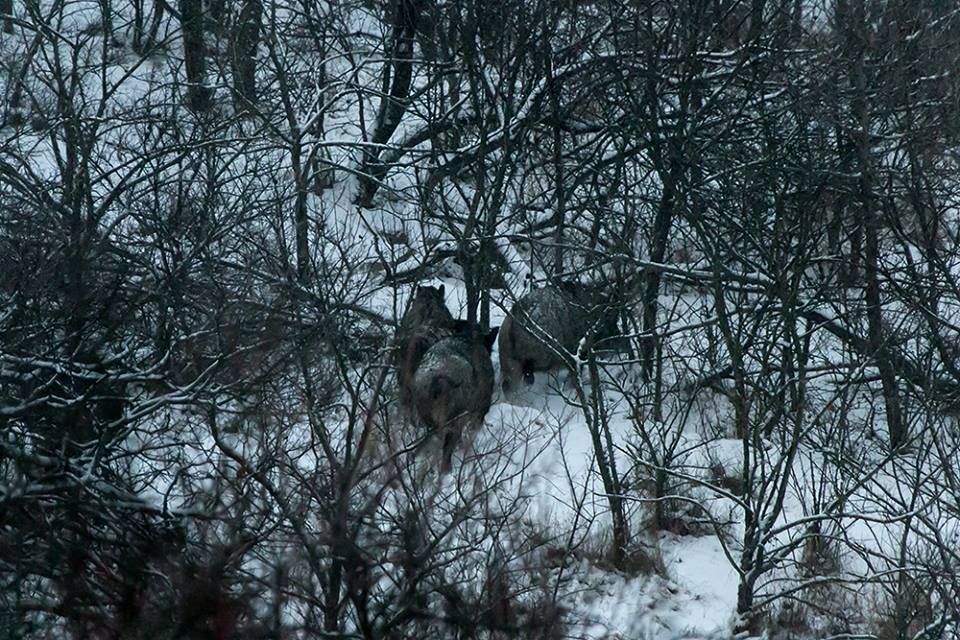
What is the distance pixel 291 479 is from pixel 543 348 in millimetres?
5222

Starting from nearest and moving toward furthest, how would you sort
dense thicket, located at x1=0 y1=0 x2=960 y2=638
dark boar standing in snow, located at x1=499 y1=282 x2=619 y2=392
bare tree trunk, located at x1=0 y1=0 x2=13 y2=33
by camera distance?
dense thicket, located at x1=0 y1=0 x2=960 y2=638 → dark boar standing in snow, located at x1=499 y1=282 x2=619 y2=392 → bare tree trunk, located at x1=0 y1=0 x2=13 y2=33

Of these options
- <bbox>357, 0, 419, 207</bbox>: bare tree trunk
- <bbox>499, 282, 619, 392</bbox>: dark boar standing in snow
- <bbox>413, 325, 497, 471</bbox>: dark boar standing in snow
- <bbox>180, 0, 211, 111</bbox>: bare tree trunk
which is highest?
<bbox>180, 0, 211, 111</bbox>: bare tree trunk

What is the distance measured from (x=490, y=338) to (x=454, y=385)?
2466 mm

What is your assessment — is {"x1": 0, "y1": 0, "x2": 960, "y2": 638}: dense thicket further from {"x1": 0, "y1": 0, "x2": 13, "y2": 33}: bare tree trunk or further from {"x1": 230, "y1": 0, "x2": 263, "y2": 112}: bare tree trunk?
{"x1": 0, "y1": 0, "x2": 13, "y2": 33}: bare tree trunk

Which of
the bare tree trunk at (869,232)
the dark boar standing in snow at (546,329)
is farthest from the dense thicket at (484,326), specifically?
the dark boar standing in snow at (546,329)

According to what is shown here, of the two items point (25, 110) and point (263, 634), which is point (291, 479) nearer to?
point (263, 634)

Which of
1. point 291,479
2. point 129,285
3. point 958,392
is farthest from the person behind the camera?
point 958,392

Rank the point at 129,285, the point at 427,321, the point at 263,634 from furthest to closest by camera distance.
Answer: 1. the point at 427,321
2. the point at 129,285
3. the point at 263,634

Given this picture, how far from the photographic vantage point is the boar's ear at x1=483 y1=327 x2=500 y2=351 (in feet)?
35.9

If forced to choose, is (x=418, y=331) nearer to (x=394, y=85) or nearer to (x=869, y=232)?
(x=869, y=232)

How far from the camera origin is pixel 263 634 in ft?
16.5

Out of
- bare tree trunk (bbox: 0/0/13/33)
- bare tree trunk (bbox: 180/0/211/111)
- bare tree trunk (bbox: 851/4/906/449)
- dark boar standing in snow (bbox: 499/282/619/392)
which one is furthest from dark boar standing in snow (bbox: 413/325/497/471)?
bare tree trunk (bbox: 0/0/13/33)

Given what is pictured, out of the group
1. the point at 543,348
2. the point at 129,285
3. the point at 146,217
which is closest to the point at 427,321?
the point at 543,348

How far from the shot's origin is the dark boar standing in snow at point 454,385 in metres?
6.46
